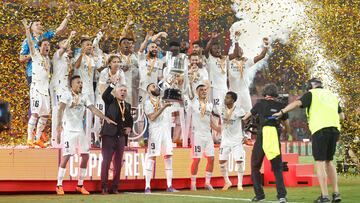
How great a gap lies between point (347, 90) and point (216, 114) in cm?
336

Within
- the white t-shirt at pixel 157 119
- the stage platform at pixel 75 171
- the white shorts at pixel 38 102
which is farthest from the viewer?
the white shorts at pixel 38 102

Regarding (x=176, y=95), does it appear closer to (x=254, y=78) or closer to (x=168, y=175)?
(x=168, y=175)

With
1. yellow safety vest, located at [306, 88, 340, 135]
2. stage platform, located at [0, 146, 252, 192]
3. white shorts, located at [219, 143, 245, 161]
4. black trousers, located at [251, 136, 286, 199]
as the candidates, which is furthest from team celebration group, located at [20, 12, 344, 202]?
yellow safety vest, located at [306, 88, 340, 135]

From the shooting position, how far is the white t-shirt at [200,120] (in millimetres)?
20727

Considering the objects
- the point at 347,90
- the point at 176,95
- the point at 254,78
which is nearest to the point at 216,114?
the point at 176,95

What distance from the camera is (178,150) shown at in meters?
21.1

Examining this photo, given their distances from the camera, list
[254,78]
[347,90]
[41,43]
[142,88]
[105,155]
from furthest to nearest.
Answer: [254,78] → [347,90] → [142,88] → [41,43] → [105,155]

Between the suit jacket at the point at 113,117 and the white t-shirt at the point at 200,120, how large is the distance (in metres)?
2.01

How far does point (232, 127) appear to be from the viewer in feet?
68.2

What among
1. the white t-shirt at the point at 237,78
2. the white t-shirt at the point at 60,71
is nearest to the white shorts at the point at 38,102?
the white t-shirt at the point at 60,71

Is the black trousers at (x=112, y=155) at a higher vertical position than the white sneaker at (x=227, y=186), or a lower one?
higher

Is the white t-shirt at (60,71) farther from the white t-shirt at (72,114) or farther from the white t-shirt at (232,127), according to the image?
the white t-shirt at (232,127)

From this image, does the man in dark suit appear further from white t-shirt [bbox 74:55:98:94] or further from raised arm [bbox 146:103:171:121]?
white t-shirt [bbox 74:55:98:94]

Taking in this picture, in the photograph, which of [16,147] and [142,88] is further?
[142,88]
